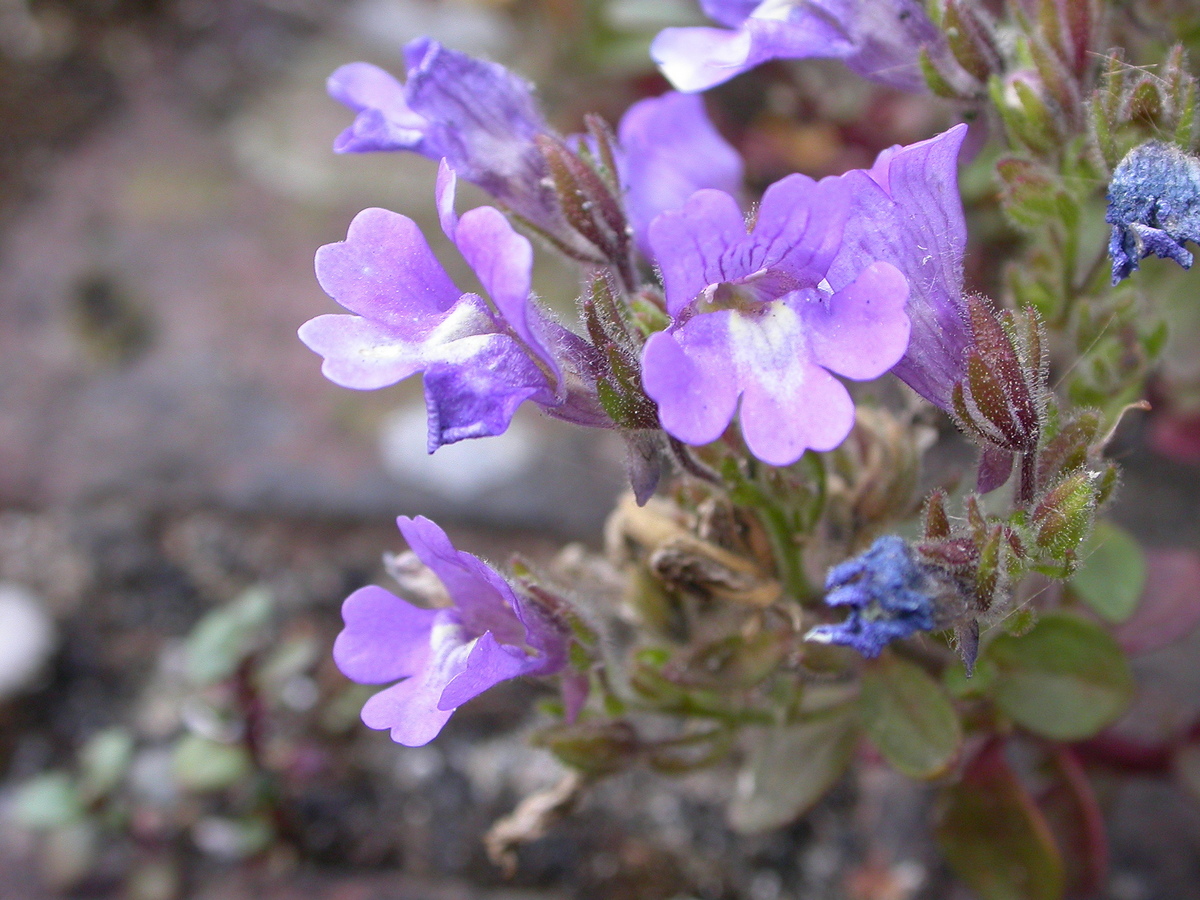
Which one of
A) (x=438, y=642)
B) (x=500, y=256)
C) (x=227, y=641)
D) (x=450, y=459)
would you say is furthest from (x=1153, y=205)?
(x=450, y=459)

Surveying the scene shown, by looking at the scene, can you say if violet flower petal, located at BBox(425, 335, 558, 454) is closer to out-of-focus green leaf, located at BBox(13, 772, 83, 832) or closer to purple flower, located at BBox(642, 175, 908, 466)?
purple flower, located at BBox(642, 175, 908, 466)

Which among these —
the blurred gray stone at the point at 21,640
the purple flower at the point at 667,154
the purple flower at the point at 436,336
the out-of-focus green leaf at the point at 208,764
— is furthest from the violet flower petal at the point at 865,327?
the blurred gray stone at the point at 21,640

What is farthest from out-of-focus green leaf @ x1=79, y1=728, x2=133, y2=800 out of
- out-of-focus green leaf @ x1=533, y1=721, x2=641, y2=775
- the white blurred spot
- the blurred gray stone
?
out-of-focus green leaf @ x1=533, y1=721, x2=641, y2=775

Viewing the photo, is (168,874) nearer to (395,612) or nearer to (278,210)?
(395,612)

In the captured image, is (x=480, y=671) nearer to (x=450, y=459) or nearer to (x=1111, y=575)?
(x=1111, y=575)

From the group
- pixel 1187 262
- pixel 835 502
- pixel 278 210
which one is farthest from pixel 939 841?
pixel 278 210

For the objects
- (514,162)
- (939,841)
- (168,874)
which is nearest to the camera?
(514,162)

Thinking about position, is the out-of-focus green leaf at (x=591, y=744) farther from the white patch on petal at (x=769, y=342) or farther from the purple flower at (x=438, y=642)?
the white patch on petal at (x=769, y=342)
